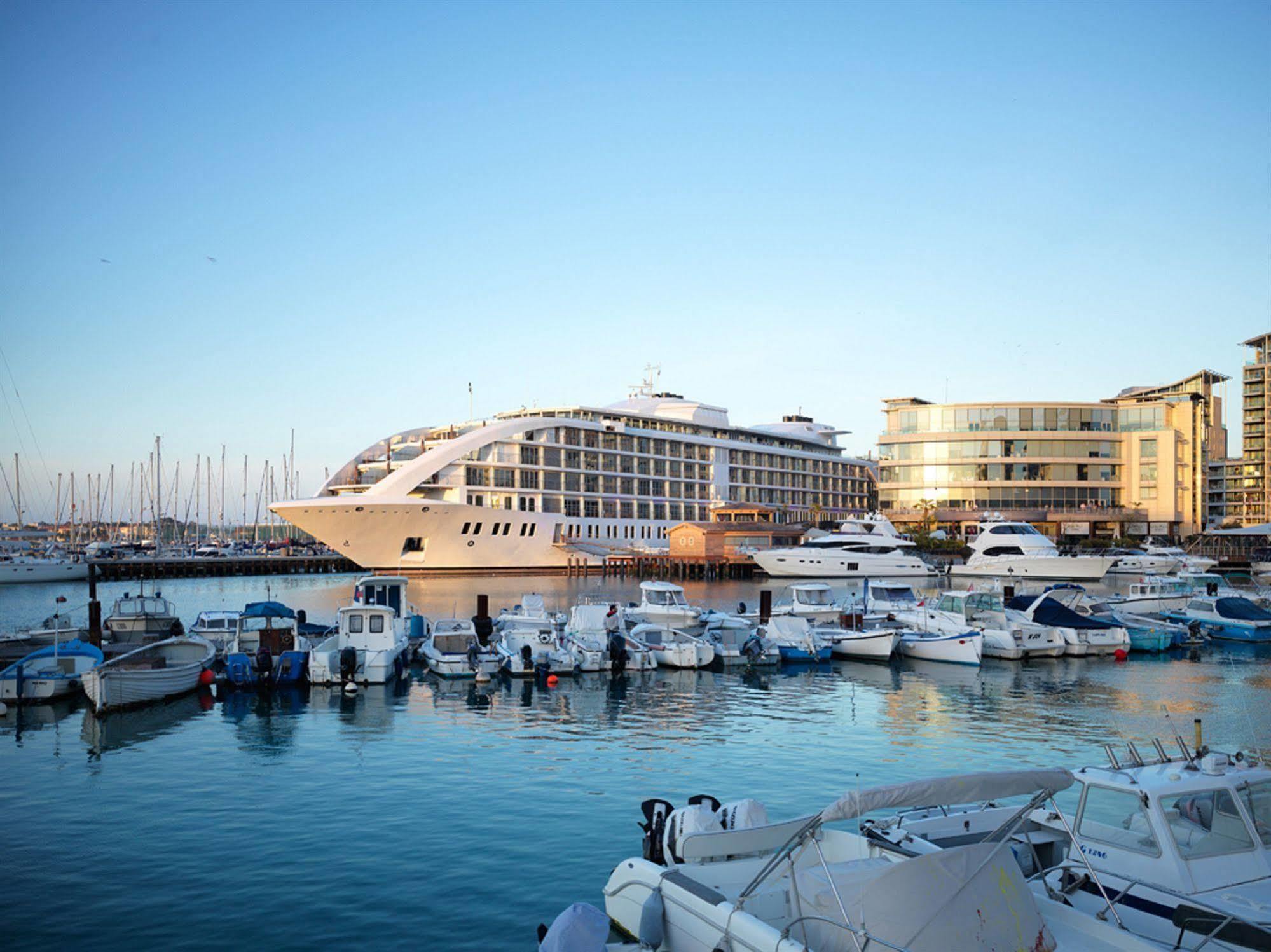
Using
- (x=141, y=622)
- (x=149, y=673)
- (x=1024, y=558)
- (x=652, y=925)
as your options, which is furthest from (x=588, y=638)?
(x=1024, y=558)

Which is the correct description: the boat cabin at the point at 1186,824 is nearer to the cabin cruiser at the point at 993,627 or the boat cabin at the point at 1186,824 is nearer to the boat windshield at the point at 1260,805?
the boat windshield at the point at 1260,805

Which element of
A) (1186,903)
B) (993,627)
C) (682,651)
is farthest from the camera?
(993,627)

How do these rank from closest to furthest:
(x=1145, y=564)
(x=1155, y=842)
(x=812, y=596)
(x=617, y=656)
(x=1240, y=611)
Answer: (x=1155, y=842) → (x=617, y=656) → (x=1240, y=611) → (x=812, y=596) → (x=1145, y=564)

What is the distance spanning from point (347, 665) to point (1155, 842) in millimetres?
22342

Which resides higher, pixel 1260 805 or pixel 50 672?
pixel 1260 805

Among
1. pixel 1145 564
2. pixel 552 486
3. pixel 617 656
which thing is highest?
pixel 552 486

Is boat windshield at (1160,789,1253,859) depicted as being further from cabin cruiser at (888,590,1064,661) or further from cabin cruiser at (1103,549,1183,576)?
cabin cruiser at (1103,549,1183,576)

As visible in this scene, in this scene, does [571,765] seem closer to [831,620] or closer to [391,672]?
[391,672]

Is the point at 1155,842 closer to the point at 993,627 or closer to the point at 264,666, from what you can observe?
the point at 264,666

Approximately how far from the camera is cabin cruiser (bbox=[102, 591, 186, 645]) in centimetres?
3394

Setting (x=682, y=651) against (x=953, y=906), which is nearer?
(x=953, y=906)

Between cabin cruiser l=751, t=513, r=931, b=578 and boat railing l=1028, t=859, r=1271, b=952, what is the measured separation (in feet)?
226

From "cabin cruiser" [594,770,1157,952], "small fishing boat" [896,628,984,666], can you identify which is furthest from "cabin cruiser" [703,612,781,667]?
"cabin cruiser" [594,770,1157,952]

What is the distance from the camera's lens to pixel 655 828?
12.1m
